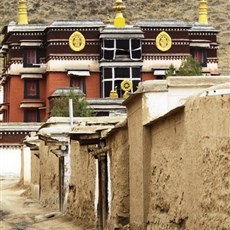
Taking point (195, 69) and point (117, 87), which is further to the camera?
point (117, 87)

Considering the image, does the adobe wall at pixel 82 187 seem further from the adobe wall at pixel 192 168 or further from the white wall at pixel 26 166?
the white wall at pixel 26 166

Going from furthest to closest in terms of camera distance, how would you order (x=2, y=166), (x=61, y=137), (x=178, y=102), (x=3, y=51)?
(x=3, y=51) < (x=2, y=166) < (x=61, y=137) < (x=178, y=102)

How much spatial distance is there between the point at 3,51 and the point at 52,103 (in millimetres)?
10492

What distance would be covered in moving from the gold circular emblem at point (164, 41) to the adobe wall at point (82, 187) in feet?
130

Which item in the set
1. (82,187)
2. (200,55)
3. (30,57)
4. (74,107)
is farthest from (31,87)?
(82,187)

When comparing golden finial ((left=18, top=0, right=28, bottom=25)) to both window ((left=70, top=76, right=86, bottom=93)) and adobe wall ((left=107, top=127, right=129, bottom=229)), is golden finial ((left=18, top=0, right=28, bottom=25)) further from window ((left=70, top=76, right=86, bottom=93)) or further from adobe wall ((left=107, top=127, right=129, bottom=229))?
adobe wall ((left=107, top=127, right=129, bottom=229))

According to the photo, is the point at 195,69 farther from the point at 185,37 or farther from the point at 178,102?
the point at 178,102

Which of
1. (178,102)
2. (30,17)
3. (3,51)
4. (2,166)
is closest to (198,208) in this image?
(178,102)

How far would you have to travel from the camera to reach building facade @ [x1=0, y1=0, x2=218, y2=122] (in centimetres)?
6475

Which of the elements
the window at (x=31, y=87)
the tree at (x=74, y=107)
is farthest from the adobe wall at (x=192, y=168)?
the window at (x=31, y=87)

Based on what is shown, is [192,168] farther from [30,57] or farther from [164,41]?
[30,57]

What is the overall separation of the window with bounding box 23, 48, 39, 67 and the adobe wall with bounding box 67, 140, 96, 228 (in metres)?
40.4

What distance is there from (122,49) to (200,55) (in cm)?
560

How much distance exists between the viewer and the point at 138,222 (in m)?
16.7
